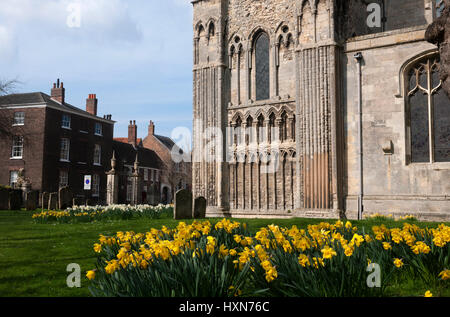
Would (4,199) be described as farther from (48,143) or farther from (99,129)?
(99,129)

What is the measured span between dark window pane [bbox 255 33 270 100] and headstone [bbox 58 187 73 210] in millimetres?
11993

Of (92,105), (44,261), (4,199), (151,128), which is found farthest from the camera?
(151,128)

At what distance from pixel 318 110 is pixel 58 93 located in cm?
2963

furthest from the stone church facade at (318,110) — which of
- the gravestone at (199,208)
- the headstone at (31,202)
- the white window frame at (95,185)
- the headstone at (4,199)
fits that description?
the white window frame at (95,185)

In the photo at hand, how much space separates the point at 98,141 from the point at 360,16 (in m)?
30.1

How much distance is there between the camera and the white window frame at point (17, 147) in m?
35.6

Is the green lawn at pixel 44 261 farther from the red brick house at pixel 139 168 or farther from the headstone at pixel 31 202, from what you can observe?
the red brick house at pixel 139 168

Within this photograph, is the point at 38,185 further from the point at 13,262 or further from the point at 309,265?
the point at 309,265

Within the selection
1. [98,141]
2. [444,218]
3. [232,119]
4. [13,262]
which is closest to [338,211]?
[444,218]

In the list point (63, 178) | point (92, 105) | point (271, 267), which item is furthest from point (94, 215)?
point (92, 105)

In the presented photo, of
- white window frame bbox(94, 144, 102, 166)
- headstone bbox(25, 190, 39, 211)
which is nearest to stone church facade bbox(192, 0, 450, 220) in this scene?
headstone bbox(25, 190, 39, 211)

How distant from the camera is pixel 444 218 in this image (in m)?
13.1

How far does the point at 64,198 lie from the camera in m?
23.0

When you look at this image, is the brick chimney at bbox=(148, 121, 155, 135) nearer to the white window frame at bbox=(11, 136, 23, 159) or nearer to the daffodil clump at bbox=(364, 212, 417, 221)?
the white window frame at bbox=(11, 136, 23, 159)
